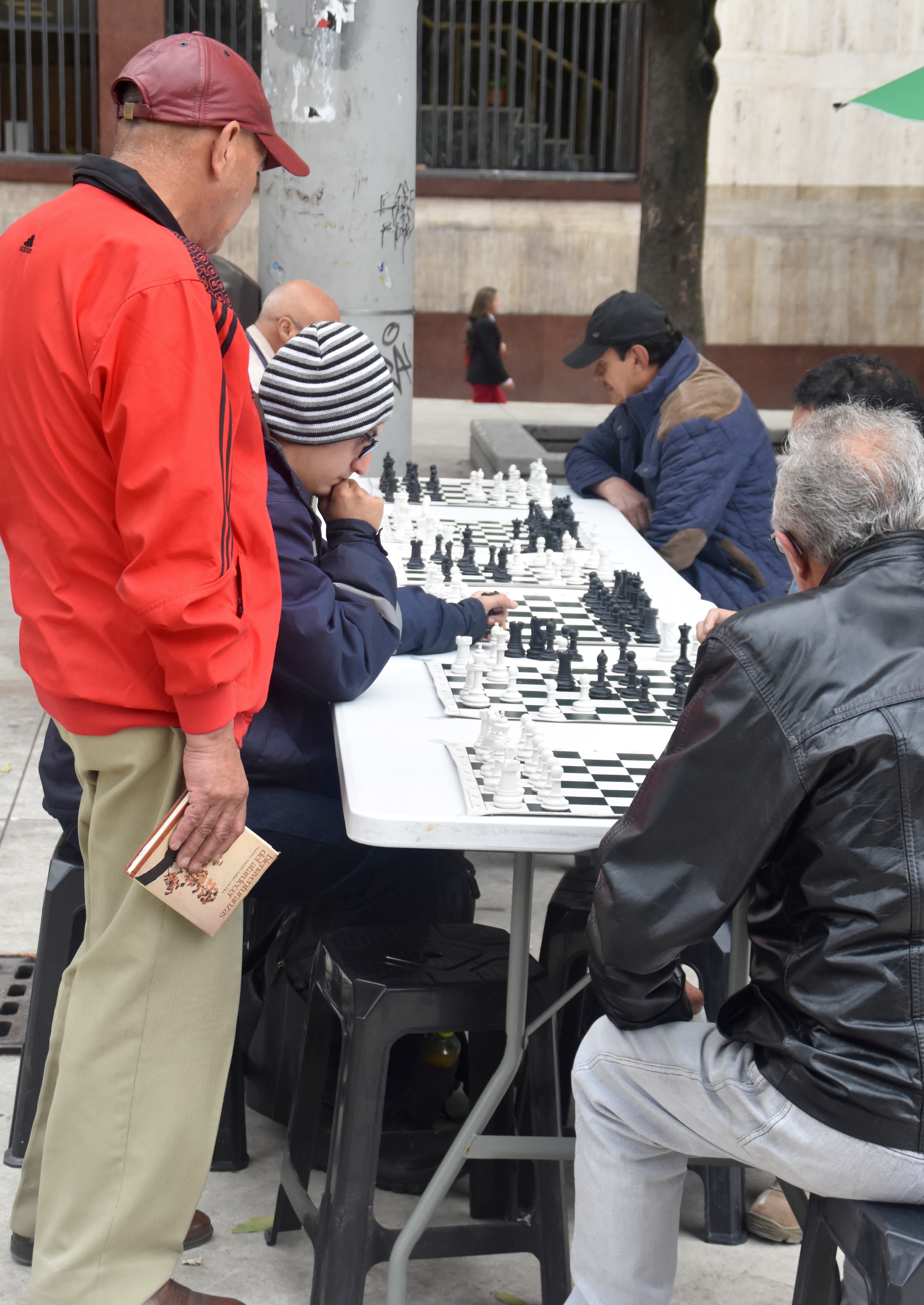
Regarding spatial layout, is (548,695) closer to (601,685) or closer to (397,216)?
(601,685)

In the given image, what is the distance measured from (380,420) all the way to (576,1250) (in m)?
1.64

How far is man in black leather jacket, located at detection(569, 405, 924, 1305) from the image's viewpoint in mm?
1911

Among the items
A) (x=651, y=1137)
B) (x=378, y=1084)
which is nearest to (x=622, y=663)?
(x=378, y=1084)

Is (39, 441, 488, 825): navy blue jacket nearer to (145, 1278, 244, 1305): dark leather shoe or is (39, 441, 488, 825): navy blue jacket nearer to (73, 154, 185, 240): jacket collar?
(73, 154, 185, 240): jacket collar

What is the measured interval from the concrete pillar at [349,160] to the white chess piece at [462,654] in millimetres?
3015

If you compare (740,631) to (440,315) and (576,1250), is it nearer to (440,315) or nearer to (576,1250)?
(576,1250)

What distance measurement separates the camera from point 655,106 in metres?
9.32

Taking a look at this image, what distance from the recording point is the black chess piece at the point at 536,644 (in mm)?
3359

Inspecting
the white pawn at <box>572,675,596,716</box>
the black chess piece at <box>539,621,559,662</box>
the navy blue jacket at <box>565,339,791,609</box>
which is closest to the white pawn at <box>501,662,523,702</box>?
the white pawn at <box>572,675,596,716</box>

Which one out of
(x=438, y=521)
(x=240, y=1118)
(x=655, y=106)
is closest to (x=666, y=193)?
(x=655, y=106)

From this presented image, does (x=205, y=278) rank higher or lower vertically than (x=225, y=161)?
lower

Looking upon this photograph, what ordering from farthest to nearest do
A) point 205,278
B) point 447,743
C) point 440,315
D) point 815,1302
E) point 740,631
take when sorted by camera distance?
1. point 440,315
2. point 447,743
3. point 205,278
4. point 815,1302
5. point 740,631

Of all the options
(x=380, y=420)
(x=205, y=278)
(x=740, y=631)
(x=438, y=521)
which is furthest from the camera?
(x=438, y=521)

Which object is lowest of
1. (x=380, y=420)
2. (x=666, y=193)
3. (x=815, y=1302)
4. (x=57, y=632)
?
(x=815, y=1302)
